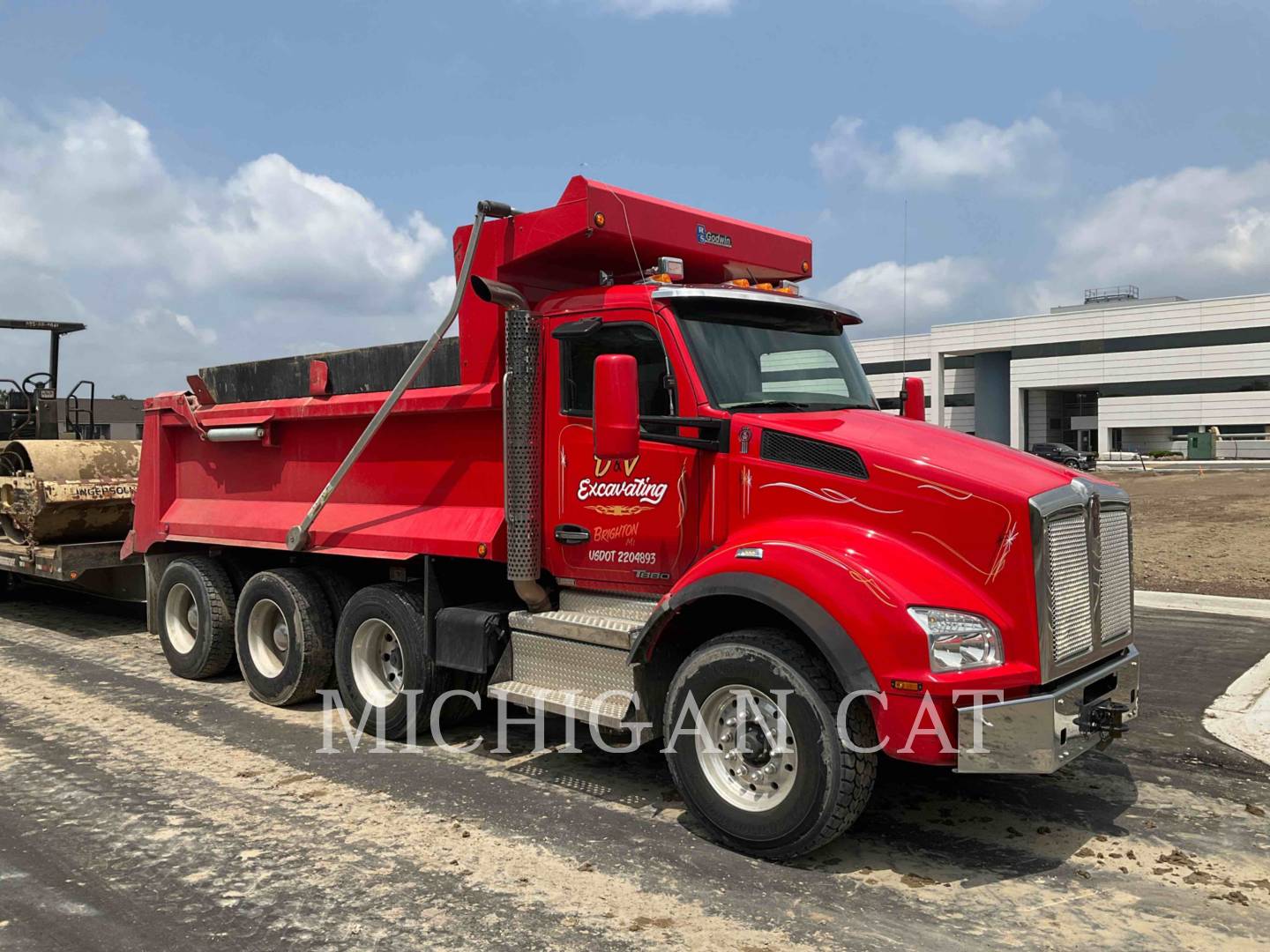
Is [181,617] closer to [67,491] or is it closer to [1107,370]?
[67,491]

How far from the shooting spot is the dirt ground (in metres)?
13.7

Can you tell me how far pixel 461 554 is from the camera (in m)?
6.11

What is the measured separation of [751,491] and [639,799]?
1.78 m

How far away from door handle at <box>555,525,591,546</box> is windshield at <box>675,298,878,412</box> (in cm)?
111

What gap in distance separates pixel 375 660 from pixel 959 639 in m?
4.12

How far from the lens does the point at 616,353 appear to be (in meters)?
5.55

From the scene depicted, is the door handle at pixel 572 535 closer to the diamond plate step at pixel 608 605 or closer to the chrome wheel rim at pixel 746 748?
the diamond plate step at pixel 608 605

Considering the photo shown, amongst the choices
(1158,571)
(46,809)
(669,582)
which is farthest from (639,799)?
(1158,571)

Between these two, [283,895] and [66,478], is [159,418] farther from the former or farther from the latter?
[283,895]

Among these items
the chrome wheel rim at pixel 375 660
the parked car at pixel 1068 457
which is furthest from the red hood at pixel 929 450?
the parked car at pixel 1068 457

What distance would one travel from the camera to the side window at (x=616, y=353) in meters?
5.30

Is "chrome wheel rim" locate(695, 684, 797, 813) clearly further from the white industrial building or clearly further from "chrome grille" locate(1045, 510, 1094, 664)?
the white industrial building

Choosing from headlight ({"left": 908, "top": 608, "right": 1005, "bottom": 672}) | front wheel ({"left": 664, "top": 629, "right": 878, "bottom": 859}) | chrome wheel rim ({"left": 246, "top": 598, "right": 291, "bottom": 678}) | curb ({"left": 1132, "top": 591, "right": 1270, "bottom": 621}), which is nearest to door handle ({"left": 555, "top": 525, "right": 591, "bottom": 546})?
front wheel ({"left": 664, "top": 629, "right": 878, "bottom": 859})

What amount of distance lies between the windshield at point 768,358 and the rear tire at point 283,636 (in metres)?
3.63
